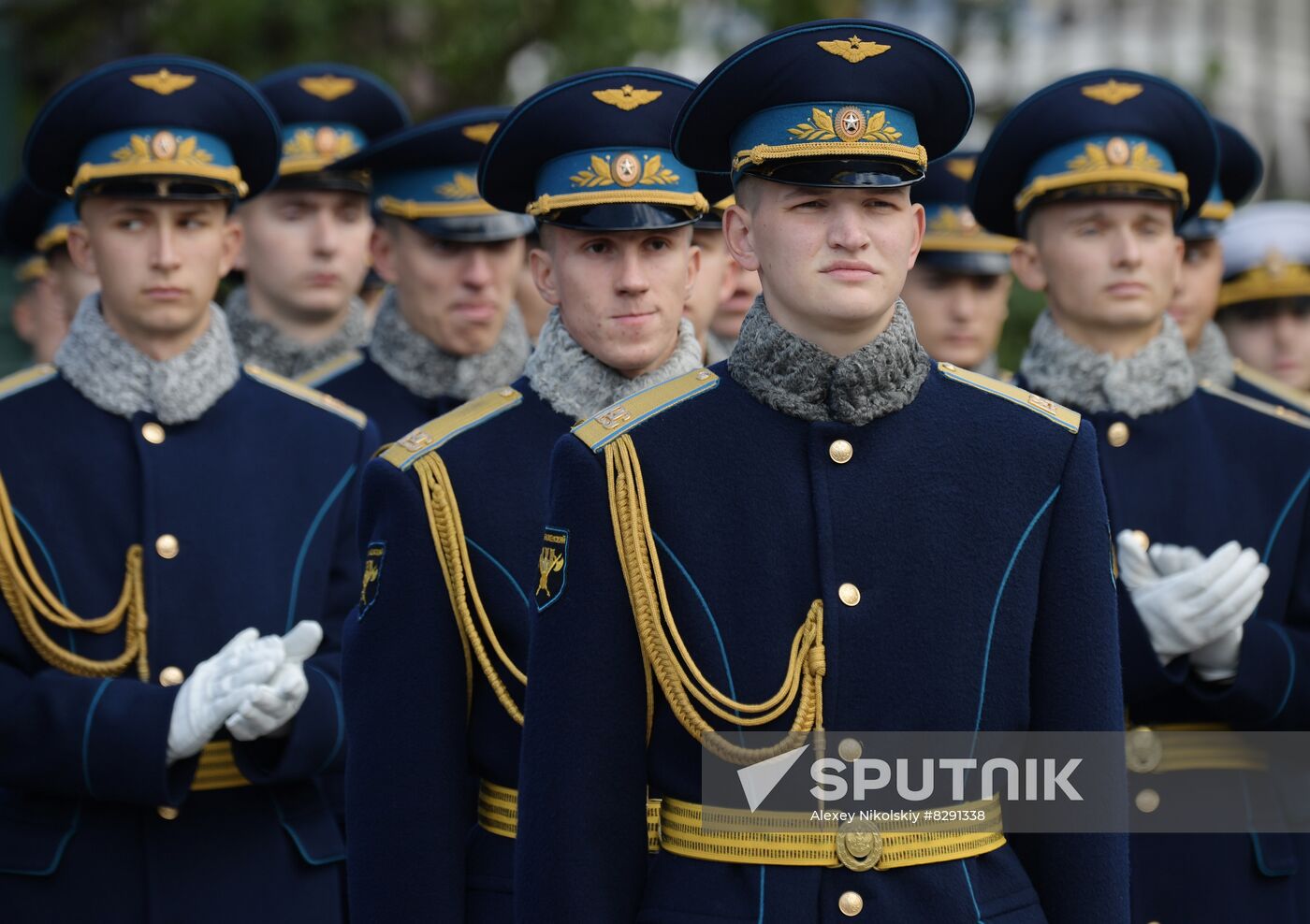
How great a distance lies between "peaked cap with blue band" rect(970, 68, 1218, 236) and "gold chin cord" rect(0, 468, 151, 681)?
2410mm

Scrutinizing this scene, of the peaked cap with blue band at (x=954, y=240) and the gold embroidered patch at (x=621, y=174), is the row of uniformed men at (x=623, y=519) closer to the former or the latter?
the gold embroidered patch at (x=621, y=174)

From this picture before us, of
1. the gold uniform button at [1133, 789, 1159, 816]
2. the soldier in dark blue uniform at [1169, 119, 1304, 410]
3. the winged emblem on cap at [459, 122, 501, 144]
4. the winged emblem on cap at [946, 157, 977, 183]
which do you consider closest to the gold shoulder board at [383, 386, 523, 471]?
the winged emblem on cap at [459, 122, 501, 144]

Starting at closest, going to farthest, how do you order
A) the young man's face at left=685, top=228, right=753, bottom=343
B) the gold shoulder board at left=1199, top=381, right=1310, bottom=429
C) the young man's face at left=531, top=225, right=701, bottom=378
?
1. the young man's face at left=531, top=225, right=701, bottom=378
2. the gold shoulder board at left=1199, top=381, right=1310, bottom=429
3. the young man's face at left=685, top=228, right=753, bottom=343

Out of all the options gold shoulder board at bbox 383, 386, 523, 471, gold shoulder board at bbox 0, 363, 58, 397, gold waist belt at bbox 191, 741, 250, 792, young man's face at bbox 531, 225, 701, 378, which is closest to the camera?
gold shoulder board at bbox 383, 386, 523, 471

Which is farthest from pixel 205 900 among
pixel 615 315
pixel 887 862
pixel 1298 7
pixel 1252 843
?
pixel 1298 7

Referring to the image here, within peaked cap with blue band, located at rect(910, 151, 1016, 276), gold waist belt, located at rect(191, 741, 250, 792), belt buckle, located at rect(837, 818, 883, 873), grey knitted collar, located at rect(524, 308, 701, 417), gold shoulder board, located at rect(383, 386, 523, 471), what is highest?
peaked cap with blue band, located at rect(910, 151, 1016, 276)

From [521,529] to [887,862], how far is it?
54.2 inches

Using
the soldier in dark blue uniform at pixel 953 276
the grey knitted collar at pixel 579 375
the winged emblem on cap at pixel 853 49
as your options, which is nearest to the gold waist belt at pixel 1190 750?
the grey knitted collar at pixel 579 375

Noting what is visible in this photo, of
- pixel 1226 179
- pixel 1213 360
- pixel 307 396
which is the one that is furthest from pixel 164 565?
pixel 1226 179

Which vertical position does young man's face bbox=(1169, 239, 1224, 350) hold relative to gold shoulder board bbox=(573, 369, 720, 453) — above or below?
above

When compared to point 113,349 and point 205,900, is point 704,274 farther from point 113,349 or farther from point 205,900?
point 205,900

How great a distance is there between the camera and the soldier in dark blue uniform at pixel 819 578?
3.62 m

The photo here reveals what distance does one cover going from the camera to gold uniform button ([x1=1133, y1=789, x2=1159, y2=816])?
529 cm

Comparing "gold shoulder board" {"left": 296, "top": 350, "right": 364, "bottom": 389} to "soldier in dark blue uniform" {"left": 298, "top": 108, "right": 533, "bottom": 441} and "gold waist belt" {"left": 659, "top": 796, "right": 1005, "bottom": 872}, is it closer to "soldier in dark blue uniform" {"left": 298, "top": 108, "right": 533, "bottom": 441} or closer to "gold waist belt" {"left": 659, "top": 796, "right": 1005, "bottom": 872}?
"soldier in dark blue uniform" {"left": 298, "top": 108, "right": 533, "bottom": 441}
